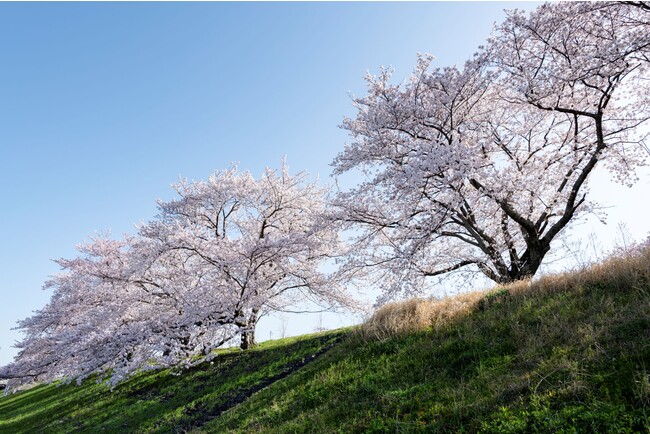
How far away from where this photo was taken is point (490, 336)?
331 inches

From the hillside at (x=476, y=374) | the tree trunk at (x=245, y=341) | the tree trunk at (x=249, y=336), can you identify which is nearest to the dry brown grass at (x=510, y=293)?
the hillside at (x=476, y=374)

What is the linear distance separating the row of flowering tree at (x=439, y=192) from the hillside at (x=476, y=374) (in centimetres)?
356

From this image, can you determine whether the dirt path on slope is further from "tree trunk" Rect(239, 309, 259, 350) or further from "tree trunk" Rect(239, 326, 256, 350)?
"tree trunk" Rect(239, 326, 256, 350)

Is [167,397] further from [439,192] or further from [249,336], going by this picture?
[439,192]

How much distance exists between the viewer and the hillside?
5523 millimetres

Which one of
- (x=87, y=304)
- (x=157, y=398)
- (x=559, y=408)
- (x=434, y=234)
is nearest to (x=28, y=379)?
(x=87, y=304)

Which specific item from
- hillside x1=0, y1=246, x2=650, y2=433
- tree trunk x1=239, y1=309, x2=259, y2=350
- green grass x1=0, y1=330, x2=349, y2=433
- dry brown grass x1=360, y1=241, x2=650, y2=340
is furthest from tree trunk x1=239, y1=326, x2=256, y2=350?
dry brown grass x1=360, y1=241, x2=650, y2=340

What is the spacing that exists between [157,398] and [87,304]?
42.3 ft

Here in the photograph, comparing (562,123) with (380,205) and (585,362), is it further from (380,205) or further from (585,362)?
(585,362)

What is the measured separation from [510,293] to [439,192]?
4951mm

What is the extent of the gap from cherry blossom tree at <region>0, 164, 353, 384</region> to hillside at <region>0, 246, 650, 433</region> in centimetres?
316

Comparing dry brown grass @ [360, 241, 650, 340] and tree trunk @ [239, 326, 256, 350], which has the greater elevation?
dry brown grass @ [360, 241, 650, 340]

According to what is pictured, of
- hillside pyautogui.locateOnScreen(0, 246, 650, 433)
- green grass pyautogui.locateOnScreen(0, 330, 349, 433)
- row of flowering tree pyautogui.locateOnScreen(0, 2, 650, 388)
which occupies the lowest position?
green grass pyautogui.locateOnScreen(0, 330, 349, 433)

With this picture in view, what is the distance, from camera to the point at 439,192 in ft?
46.6
